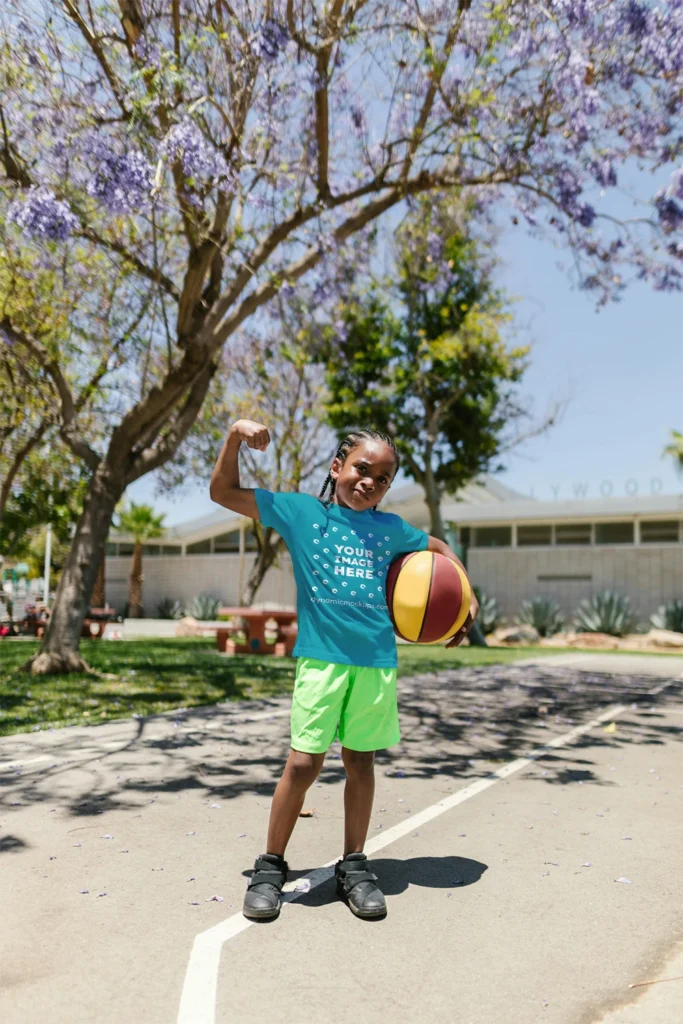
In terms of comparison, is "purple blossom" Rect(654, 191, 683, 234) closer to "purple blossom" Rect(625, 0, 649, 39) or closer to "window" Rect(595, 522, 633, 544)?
"purple blossom" Rect(625, 0, 649, 39)

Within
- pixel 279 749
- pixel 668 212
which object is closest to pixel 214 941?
pixel 279 749

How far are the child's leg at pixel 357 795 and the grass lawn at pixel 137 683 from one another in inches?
183

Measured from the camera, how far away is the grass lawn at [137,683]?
8352 millimetres

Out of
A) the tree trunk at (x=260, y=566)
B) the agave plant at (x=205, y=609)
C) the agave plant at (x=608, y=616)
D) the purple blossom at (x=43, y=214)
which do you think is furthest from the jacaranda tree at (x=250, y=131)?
the agave plant at (x=205, y=609)

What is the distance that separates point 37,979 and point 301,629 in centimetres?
154

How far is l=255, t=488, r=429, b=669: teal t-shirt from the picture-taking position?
3471 millimetres

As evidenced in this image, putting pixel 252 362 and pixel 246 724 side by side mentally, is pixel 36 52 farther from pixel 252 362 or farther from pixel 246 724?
pixel 252 362

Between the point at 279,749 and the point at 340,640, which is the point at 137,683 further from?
the point at 340,640

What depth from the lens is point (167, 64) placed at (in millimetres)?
8734

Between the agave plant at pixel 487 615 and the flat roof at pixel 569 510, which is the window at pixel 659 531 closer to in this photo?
the flat roof at pixel 569 510

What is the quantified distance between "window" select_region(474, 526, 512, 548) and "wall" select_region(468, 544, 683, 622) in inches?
17.3

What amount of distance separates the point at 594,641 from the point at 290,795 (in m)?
23.4

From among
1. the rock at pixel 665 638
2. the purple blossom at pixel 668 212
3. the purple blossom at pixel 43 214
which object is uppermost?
the purple blossom at pixel 668 212

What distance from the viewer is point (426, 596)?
3.73 meters
